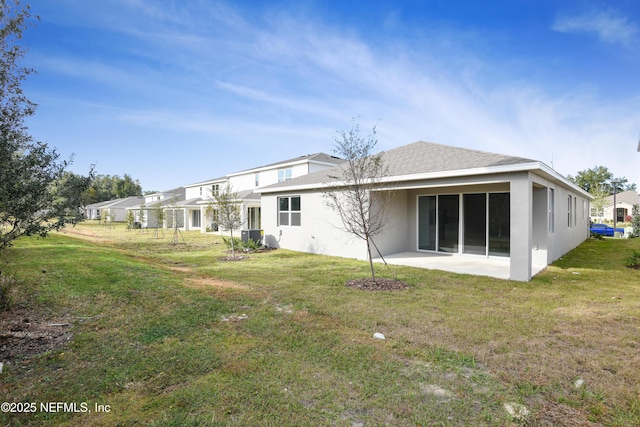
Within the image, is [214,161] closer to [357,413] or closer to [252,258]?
[252,258]

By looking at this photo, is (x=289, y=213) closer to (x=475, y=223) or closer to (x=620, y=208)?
(x=475, y=223)

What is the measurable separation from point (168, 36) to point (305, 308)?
501 inches

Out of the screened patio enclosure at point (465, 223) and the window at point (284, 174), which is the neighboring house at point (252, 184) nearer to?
the window at point (284, 174)

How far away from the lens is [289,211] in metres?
15.2

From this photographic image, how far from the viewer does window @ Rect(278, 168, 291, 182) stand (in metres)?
25.3

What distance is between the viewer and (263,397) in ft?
9.84

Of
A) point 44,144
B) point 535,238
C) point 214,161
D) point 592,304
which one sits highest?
point 214,161

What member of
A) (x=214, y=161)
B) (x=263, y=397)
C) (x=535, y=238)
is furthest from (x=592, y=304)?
(x=214, y=161)

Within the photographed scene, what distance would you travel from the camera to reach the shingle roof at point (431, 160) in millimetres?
9087

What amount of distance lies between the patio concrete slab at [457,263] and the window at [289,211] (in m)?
4.86

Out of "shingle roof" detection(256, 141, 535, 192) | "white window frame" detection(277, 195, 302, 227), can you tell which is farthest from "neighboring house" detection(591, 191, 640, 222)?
"white window frame" detection(277, 195, 302, 227)

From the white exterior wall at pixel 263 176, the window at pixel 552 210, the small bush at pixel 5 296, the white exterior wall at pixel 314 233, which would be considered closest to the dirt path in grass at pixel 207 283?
the small bush at pixel 5 296

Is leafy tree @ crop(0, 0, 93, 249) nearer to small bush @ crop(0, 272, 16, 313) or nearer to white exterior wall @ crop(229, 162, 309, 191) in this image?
small bush @ crop(0, 272, 16, 313)

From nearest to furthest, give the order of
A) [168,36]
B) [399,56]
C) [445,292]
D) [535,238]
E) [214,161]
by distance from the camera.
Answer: [445,292], [535,238], [168,36], [399,56], [214,161]
